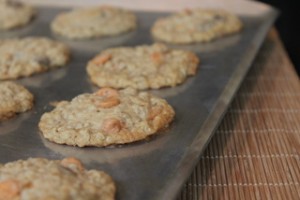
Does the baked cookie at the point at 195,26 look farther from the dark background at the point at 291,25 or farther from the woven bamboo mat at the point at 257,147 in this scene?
the dark background at the point at 291,25

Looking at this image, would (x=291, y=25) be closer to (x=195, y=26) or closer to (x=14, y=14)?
(x=195, y=26)

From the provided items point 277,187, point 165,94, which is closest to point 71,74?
point 165,94

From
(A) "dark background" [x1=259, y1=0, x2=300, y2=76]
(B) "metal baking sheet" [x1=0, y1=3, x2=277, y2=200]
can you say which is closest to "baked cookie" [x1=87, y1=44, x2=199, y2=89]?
(B) "metal baking sheet" [x1=0, y1=3, x2=277, y2=200]

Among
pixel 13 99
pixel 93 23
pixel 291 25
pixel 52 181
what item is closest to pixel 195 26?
pixel 93 23

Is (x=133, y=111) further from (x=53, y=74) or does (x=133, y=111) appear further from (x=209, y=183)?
(x=53, y=74)

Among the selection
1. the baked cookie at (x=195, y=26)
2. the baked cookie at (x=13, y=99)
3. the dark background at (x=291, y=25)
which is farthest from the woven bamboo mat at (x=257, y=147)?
the dark background at (x=291, y=25)
